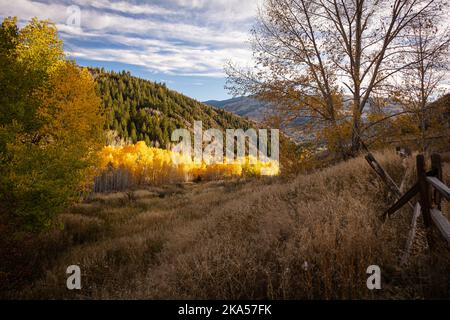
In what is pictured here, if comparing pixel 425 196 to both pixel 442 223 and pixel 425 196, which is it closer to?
pixel 425 196

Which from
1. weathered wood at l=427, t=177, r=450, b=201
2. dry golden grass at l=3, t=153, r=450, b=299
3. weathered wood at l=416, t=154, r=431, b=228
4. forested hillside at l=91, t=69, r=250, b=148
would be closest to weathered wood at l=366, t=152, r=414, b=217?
dry golden grass at l=3, t=153, r=450, b=299

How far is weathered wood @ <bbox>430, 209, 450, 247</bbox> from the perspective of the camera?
155 inches

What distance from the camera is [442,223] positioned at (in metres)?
4.35

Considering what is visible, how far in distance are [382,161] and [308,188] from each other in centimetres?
318

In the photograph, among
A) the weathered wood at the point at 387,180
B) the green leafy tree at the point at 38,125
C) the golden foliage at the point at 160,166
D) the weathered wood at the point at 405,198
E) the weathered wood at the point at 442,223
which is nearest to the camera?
the weathered wood at the point at 442,223

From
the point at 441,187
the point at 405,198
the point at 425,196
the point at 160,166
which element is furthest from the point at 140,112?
the point at 441,187

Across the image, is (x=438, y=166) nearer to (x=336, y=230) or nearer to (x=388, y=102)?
(x=336, y=230)

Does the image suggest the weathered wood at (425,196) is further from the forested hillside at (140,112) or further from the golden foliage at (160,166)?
the forested hillside at (140,112)

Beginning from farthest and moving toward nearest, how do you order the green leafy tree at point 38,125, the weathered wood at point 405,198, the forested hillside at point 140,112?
the forested hillside at point 140,112 < the green leafy tree at point 38,125 < the weathered wood at point 405,198

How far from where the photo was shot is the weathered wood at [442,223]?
3.94 m

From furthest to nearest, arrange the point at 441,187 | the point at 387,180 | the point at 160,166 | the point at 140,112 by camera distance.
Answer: the point at 140,112
the point at 160,166
the point at 387,180
the point at 441,187

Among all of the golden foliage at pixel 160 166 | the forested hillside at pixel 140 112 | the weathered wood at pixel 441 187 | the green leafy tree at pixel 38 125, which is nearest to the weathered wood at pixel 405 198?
the weathered wood at pixel 441 187

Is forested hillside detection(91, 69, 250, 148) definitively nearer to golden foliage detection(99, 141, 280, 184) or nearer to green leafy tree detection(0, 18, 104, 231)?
golden foliage detection(99, 141, 280, 184)

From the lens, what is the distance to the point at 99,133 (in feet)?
74.8
